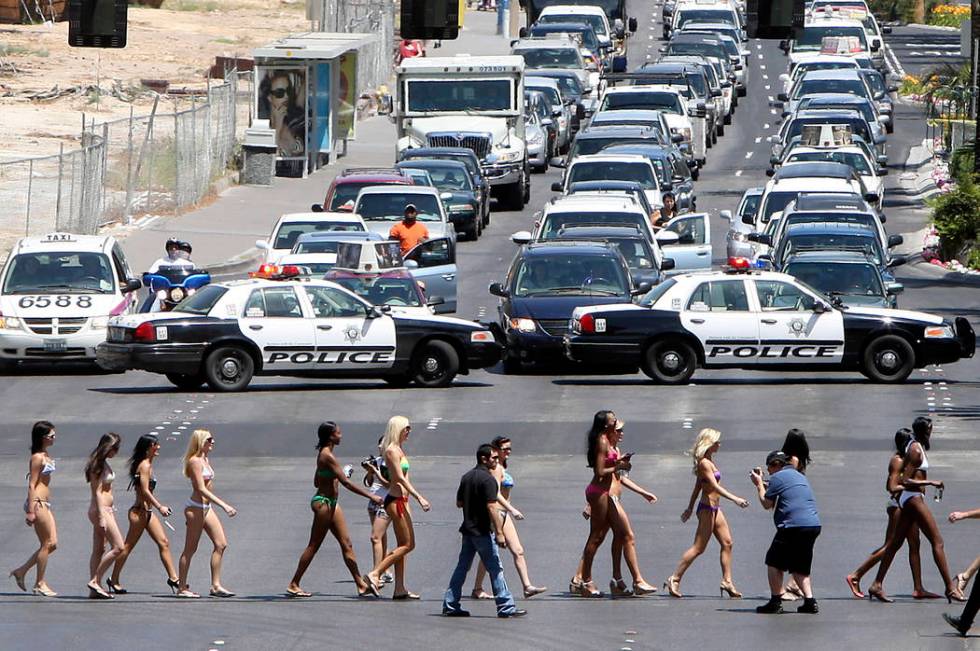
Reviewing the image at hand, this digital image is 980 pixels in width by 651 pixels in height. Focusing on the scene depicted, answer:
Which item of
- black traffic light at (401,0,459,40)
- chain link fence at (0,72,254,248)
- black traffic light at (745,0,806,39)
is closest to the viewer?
black traffic light at (401,0,459,40)

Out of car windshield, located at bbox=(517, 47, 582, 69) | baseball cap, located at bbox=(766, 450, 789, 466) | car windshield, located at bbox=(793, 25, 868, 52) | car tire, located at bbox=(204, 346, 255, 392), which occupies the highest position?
car windshield, located at bbox=(793, 25, 868, 52)

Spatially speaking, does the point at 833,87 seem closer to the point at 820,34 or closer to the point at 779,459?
the point at 820,34

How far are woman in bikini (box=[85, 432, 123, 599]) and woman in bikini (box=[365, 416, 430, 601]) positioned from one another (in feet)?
5.91

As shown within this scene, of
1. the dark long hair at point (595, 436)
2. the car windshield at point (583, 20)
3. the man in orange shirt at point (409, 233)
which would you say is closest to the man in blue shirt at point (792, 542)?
the dark long hair at point (595, 436)

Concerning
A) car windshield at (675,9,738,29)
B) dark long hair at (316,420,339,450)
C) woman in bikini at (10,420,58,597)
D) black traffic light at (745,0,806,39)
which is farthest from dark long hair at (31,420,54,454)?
car windshield at (675,9,738,29)

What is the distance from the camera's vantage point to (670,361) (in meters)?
26.1

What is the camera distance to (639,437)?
73.2 feet

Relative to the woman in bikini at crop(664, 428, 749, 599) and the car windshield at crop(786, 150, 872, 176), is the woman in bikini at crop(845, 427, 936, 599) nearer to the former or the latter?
the woman in bikini at crop(664, 428, 749, 599)

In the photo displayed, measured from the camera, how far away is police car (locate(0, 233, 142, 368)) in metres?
26.6

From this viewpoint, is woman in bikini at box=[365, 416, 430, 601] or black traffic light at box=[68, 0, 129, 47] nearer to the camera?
woman in bikini at box=[365, 416, 430, 601]

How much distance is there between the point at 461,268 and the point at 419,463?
1665cm

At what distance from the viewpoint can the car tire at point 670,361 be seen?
26078mm

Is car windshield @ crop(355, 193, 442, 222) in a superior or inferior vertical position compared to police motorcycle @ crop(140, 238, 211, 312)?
superior

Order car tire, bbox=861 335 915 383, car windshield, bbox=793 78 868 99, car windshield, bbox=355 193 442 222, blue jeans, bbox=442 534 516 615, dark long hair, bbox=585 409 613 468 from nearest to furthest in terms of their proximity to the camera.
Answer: blue jeans, bbox=442 534 516 615 → dark long hair, bbox=585 409 613 468 → car tire, bbox=861 335 915 383 → car windshield, bbox=355 193 442 222 → car windshield, bbox=793 78 868 99
